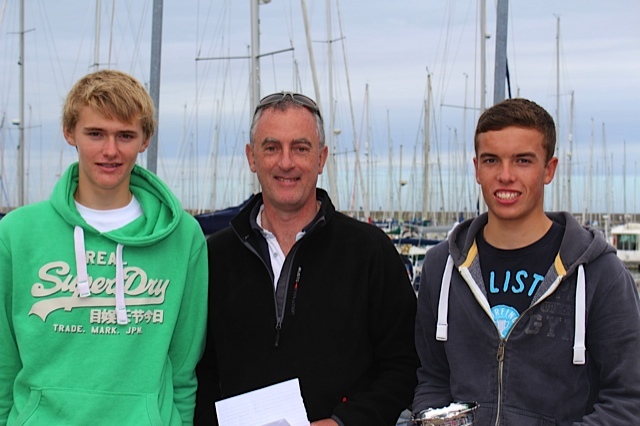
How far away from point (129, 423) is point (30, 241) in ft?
2.82

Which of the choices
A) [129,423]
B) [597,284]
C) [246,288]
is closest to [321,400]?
[246,288]

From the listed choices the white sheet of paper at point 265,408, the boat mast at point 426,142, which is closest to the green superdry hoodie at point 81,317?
the white sheet of paper at point 265,408

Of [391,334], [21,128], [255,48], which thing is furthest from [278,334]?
[21,128]

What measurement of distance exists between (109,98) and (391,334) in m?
1.67

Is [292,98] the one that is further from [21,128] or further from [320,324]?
[21,128]

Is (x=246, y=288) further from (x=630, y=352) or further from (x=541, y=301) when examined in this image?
(x=630, y=352)

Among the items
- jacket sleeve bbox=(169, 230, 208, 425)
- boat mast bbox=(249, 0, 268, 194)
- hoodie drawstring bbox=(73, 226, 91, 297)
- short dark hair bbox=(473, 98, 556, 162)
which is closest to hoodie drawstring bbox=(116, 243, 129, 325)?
hoodie drawstring bbox=(73, 226, 91, 297)

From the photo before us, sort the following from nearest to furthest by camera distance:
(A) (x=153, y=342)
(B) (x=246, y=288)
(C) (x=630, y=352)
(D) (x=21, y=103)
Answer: (C) (x=630, y=352) → (A) (x=153, y=342) → (B) (x=246, y=288) → (D) (x=21, y=103)

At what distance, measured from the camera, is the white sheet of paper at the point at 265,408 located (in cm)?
312

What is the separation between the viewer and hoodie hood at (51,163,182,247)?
3.09m

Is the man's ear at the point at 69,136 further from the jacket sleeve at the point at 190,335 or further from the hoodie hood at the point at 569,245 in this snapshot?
the hoodie hood at the point at 569,245

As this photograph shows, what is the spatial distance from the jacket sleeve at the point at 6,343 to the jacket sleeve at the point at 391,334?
148cm

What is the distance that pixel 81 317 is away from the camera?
3.07 meters

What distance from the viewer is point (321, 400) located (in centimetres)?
336
